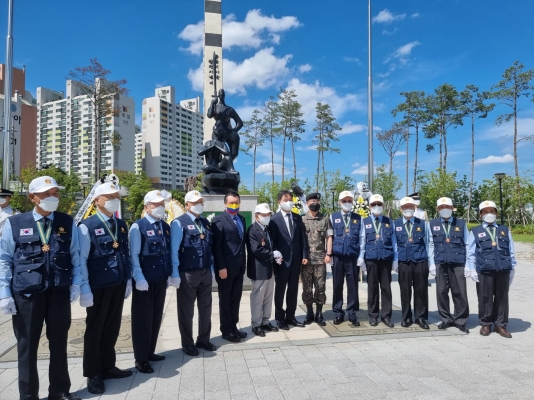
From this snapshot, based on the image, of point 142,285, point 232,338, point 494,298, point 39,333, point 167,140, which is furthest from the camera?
point 167,140

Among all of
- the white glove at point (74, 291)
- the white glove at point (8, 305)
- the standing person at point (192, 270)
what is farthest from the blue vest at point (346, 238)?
the white glove at point (8, 305)

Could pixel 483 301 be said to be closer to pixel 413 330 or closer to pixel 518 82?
pixel 413 330

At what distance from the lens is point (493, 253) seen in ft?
15.8

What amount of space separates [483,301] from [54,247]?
17.2ft

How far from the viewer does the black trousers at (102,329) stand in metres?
3.30

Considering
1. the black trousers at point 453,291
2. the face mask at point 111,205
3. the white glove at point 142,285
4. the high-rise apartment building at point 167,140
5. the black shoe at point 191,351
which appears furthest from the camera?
the high-rise apartment building at point 167,140

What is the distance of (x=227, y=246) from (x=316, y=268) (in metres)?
1.45

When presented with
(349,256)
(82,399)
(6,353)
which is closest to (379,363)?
(349,256)

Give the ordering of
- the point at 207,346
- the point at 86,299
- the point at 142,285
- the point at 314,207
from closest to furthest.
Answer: the point at 86,299, the point at 142,285, the point at 207,346, the point at 314,207

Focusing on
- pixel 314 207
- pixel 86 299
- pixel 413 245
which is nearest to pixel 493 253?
pixel 413 245

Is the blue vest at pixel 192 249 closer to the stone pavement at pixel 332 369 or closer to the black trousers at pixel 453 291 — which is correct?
the stone pavement at pixel 332 369

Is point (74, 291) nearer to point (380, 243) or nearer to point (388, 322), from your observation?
point (380, 243)

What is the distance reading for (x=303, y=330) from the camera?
4965mm

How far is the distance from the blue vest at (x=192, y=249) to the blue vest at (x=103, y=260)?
79cm
